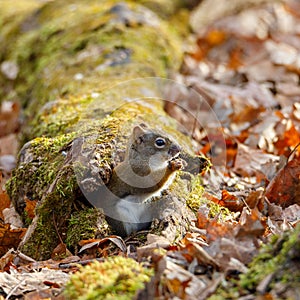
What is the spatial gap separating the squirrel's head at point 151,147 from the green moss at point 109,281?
1.07 meters

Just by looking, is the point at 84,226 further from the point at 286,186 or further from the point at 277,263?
the point at 286,186

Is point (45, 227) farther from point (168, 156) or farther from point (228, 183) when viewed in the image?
point (228, 183)

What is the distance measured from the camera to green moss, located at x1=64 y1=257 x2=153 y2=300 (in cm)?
253

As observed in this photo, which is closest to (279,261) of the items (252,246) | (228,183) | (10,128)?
(252,246)

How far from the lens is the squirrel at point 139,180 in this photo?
3533mm

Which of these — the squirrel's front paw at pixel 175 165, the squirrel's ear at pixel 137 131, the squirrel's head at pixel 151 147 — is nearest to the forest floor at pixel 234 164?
the squirrel's front paw at pixel 175 165

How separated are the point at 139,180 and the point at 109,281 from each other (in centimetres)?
110

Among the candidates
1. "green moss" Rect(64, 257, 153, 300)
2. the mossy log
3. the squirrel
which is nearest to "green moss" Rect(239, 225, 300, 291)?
"green moss" Rect(64, 257, 153, 300)

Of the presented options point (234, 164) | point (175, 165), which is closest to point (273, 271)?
point (175, 165)

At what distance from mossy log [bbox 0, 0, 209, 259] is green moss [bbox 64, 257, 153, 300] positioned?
82cm

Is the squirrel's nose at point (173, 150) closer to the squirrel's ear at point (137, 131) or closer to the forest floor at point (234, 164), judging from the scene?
the squirrel's ear at point (137, 131)

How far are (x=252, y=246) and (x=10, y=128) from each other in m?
4.33

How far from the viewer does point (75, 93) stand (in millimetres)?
5402

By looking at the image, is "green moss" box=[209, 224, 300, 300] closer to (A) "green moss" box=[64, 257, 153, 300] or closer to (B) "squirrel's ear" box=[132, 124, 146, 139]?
(A) "green moss" box=[64, 257, 153, 300]
